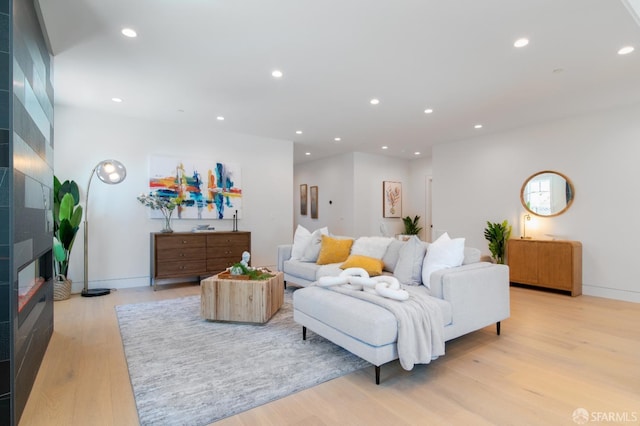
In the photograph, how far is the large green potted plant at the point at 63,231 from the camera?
4.11 m

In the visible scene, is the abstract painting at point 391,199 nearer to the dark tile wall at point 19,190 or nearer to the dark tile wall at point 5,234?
the dark tile wall at point 19,190

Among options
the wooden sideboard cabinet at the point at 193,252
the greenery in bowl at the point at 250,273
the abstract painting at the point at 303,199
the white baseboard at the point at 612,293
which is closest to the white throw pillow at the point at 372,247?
the greenery in bowl at the point at 250,273

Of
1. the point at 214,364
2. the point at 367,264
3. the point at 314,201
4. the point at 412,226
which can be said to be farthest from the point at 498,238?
the point at 214,364

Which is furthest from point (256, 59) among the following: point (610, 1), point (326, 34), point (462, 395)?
point (462, 395)

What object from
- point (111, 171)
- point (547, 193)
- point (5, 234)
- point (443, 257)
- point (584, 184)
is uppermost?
point (111, 171)

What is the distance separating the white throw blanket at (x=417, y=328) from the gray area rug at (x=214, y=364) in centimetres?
45

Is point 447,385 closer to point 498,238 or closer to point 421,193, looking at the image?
Answer: point 498,238

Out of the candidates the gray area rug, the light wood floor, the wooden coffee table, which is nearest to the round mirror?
the light wood floor

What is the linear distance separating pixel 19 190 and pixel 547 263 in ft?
19.7

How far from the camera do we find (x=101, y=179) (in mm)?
4691

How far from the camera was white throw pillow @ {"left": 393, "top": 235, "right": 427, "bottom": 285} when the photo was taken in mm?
3033

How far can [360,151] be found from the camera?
763cm

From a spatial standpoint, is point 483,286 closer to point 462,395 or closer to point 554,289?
point 462,395

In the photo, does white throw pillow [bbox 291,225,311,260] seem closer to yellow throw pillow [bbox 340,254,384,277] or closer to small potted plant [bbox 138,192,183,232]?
yellow throw pillow [bbox 340,254,384,277]
